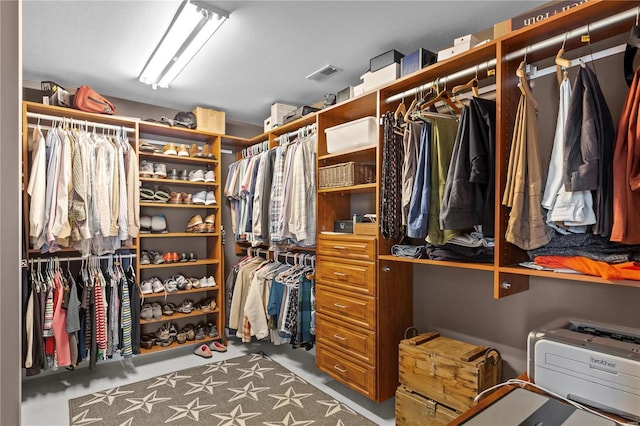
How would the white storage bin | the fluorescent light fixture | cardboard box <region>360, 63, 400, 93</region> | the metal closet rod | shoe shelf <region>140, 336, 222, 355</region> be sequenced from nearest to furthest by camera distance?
the metal closet rod → the fluorescent light fixture → cardboard box <region>360, 63, 400, 93</region> → the white storage bin → shoe shelf <region>140, 336, 222, 355</region>

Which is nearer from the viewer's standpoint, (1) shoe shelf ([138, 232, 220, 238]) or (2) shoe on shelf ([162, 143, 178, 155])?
(1) shoe shelf ([138, 232, 220, 238])

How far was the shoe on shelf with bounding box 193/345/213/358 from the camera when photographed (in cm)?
350

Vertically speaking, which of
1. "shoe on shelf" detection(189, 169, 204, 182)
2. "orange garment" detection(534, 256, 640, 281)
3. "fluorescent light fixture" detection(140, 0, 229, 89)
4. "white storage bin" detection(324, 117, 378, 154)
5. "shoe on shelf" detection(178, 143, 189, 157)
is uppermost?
"fluorescent light fixture" detection(140, 0, 229, 89)

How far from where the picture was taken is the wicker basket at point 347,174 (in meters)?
2.56

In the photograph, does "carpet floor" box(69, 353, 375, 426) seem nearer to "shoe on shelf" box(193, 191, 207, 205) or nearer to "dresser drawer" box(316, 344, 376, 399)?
"dresser drawer" box(316, 344, 376, 399)

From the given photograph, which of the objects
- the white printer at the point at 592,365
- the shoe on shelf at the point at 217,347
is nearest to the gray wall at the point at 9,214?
the white printer at the point at 592,365

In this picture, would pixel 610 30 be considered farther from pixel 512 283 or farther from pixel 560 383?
pixel 560 383

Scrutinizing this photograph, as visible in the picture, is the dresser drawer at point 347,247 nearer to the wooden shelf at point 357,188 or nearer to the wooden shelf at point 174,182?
the wooden shelf at point 357,188

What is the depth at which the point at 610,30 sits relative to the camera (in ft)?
5.06

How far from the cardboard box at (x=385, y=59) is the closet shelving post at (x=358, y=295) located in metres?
0.20

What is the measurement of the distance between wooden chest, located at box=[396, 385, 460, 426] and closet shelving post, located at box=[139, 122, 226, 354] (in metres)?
2.22

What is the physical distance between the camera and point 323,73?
293 centimetres

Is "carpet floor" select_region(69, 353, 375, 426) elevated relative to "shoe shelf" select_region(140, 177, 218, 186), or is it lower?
lower

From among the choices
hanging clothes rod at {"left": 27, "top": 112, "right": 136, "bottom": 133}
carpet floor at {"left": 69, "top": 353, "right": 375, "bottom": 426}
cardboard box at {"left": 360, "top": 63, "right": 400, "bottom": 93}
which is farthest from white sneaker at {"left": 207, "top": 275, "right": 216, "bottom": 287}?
cardboard box at {"left": 360, "top": 63, "right": 400, "bottom": 93}
